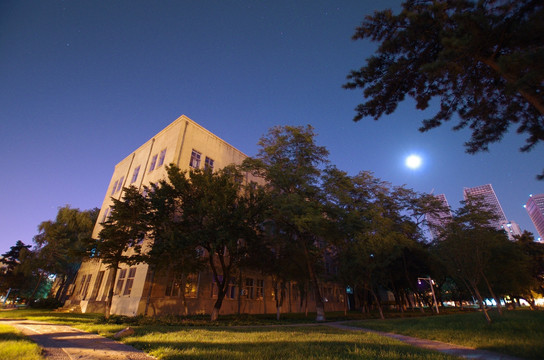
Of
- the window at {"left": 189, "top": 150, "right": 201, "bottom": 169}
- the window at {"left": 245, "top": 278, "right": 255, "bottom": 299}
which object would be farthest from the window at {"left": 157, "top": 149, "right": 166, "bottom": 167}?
the window at {"left": 245, "top": 278, "right": 255, "bottom": 299}

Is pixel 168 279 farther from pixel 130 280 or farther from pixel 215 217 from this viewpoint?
pixel 215 217

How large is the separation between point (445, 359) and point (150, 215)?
18.0 meters

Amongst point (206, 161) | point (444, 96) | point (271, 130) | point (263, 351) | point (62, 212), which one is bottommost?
point (263, 351)

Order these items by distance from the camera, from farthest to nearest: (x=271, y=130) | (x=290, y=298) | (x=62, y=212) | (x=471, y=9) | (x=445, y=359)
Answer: (x=62, y=212) → (x=290, y=298) → (x=271, y=130) → (x=471, y=9) → (x=445, y=359)

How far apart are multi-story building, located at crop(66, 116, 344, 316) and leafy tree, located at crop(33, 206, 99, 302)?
3.29m

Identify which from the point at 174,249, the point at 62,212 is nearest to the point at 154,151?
the point at 174,249

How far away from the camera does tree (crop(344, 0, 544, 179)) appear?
562 cm

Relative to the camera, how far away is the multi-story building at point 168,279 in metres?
21.6

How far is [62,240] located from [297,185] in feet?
117

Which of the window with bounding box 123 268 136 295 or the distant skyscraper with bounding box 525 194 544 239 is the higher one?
the distant skyscraper with bounding box 525 194 544 239

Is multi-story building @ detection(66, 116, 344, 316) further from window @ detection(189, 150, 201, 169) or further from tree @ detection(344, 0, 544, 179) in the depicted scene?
tree @ detection(344, 0, 544, 179)

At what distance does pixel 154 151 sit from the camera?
101 feet

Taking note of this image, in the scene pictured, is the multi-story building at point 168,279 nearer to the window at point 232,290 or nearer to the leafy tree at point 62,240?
the window at point 232,290

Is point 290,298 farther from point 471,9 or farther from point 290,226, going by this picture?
point 471,9
